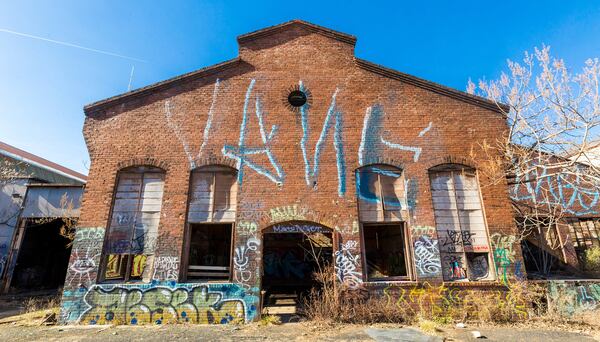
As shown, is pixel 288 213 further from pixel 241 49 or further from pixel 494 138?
pixel 494 138

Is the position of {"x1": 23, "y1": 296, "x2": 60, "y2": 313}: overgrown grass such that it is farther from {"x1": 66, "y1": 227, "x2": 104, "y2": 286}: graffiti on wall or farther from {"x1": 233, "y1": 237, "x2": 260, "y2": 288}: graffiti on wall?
{"x1": 233, "y1": 237, "x2": 260, "y2": 288}: graffiti on wall

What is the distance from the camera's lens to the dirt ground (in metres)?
6.47

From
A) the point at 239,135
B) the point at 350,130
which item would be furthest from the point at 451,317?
the point at 239,135

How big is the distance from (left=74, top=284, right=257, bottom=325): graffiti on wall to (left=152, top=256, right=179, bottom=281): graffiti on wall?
0.24m

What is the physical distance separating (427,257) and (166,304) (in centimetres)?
667

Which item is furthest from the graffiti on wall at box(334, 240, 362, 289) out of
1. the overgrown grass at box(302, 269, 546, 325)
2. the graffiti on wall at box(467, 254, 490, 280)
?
the graffiti on wall at box(467, 254, 490, 280)

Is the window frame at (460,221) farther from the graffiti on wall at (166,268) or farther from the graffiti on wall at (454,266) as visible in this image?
the graffiti on wall at (166,268)

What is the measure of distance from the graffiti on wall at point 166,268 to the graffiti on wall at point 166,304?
9.3 inches

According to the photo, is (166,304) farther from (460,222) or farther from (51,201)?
(51,201)

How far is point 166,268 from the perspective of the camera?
7961 mm

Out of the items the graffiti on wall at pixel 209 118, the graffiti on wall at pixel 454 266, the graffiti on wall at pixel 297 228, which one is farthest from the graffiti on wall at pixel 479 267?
the graffiti on wall at pixel 209 118

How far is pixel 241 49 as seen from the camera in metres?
9.93

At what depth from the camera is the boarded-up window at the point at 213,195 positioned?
8.56 m

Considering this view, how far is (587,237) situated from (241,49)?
14189 millimetres
